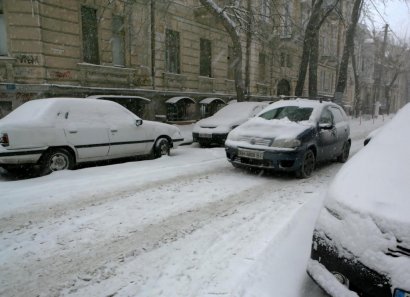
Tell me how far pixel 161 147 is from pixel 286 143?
3.55 metres

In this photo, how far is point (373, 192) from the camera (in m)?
2.32

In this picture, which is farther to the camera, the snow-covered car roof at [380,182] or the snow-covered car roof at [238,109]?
the snow-covered car roof at [238,109]

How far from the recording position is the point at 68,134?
21.1 ft

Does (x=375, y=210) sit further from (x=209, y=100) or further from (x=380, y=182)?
(x=209, y=100)

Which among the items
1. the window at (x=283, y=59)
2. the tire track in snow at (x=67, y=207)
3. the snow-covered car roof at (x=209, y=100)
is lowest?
the tire track in snow at (x=67, y=207)

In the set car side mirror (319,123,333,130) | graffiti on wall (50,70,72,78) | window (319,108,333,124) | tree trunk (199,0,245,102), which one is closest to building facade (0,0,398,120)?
Answer: graffiti on wall (50,70,72,78)

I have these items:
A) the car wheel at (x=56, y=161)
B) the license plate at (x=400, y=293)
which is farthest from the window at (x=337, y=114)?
the license plate at (x=400, y=293)

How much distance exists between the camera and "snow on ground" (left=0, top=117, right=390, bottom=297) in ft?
9.07

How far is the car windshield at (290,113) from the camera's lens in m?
7.02

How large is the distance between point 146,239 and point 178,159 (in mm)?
4648

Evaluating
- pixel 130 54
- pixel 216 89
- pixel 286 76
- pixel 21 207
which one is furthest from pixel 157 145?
pixel 286 76

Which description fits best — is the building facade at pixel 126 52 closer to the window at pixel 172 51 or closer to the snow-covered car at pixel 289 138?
the window at pixel 172 51

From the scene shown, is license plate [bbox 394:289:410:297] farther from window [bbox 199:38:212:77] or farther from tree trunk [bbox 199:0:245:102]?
window [bbox 199:38:212:77]

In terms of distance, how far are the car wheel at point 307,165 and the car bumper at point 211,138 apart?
13.4 feet
